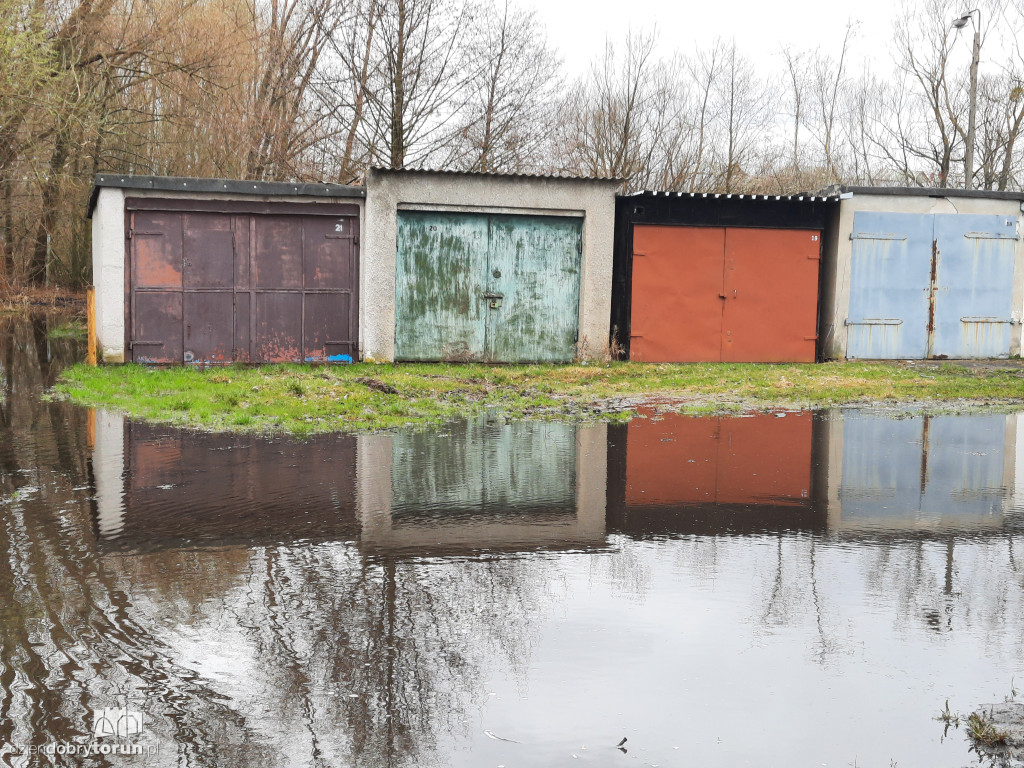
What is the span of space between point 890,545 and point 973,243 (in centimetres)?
1467

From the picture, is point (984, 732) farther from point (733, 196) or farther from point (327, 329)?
point (733, 196)

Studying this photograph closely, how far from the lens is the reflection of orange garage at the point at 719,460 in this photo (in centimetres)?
714

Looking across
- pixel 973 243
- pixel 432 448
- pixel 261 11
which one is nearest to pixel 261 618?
pixel 432 448

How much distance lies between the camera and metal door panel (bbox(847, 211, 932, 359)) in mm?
18250

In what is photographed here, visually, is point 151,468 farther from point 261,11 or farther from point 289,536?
point 261,11

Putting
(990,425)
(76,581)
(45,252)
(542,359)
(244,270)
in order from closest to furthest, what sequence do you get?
(76,581), (990,425), (244,270), (542,359), (45,252)

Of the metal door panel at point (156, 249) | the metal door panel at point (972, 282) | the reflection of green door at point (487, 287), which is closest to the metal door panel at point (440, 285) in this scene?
the reflection of green door at point (487, 287)

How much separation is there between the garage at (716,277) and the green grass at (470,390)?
1184 millimetres

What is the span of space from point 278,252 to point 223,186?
51.1 inches

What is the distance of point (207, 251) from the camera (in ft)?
52.1

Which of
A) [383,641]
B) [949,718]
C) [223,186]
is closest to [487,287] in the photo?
[223,186]

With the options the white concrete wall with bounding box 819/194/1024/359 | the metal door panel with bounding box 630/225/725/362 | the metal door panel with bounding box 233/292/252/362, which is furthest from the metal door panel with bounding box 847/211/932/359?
the metal door panel with bounding box 233/292/252/362

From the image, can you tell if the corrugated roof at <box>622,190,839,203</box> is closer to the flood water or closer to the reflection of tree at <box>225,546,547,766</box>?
the flood water

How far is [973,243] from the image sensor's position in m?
18.6
